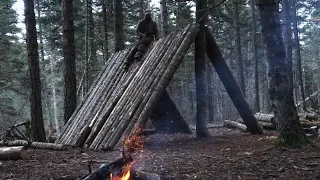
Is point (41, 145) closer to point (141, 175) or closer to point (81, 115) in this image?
point (81, 115)

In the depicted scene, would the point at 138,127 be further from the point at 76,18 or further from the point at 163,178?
the point at 76,18

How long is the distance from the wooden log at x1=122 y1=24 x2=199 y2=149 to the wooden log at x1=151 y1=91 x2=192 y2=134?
2.99 meters

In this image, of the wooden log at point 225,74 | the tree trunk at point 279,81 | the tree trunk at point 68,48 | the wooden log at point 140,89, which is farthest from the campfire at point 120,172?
the tree trunk at point 68,48

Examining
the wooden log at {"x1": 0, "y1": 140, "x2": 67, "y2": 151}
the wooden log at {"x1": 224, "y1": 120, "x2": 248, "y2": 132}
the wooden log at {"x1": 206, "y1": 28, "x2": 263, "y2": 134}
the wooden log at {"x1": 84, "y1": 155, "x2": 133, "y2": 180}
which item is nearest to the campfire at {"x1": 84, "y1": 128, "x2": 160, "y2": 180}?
the wooden log at {"x1": 84, "y1": 155, "x2": 133, "y2": 180}

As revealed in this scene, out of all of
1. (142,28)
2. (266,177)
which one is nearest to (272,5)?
(266,177)

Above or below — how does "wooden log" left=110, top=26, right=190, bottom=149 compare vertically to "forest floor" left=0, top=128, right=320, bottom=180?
above

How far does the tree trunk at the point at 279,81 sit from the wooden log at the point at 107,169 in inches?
151

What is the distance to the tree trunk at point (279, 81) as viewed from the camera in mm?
7238

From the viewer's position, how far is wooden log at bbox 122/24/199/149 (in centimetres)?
898

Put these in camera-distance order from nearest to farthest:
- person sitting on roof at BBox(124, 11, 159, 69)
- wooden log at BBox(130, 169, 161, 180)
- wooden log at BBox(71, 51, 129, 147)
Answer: wooden log at BBox(130, 169, 161, 180) < wooden log at BBox(71, 51, 129, 147) < person sitting on roof at BBox(124, 11, 159, 69)

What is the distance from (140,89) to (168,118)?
367 centimetres

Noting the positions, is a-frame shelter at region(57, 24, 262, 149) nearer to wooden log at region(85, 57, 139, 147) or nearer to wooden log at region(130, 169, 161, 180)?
wooden log at region(85, 57, 139, 147)

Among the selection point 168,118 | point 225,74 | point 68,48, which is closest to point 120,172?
point 225,74

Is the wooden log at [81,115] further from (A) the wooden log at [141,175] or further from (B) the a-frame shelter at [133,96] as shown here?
(A) the wooden log at [141,175]
